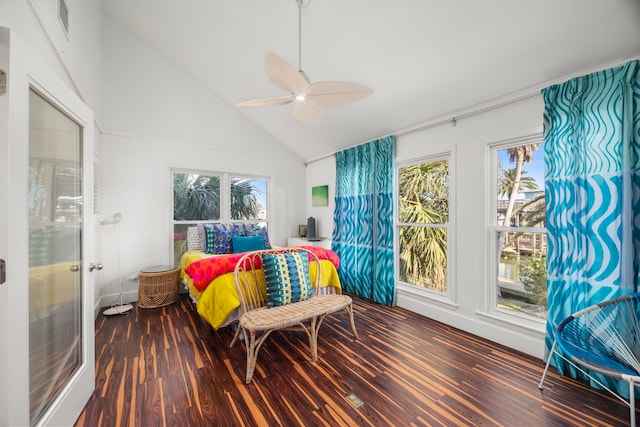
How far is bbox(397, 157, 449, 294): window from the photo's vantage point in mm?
3107

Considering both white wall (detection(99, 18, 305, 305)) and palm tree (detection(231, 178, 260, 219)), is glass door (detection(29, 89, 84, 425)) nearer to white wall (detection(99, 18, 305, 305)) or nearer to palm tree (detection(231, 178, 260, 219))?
white wall (detection(99, 18, 305, 305))

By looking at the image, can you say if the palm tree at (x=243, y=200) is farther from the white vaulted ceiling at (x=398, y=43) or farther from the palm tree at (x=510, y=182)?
the palm tree at (x=510, y=182)

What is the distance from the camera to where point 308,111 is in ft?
7.04

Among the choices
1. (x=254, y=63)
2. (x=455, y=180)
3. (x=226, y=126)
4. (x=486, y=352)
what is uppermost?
(x=254, y=63)

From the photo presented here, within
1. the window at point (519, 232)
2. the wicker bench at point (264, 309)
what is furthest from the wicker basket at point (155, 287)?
the window at point (519, 232)

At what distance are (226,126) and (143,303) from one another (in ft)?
9.33

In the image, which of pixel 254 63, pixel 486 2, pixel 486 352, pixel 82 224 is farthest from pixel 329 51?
pixel 486 352

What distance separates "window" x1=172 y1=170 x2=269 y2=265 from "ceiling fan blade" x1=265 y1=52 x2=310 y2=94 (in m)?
2.88

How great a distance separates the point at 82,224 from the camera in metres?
1.67

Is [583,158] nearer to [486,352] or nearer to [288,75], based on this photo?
[486,352]

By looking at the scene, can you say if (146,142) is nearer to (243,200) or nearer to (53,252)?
(243,200)

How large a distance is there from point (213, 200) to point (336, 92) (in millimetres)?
3151

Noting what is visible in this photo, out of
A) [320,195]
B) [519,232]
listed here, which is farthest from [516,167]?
[320,195]

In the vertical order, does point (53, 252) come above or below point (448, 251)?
above
